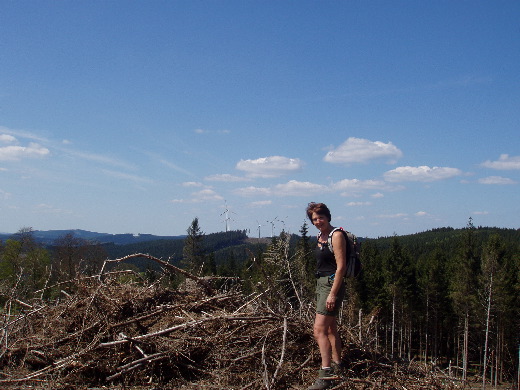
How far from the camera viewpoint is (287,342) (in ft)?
15.9

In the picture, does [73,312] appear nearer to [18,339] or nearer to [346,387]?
[18,339]

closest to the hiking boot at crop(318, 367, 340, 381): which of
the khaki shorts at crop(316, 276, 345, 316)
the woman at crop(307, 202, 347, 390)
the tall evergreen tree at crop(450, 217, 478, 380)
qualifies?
the woman at crop(307, 202, 347, 390)

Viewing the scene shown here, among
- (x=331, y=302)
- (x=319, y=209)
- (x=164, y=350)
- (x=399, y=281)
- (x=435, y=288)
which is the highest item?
(x=319, y=209)

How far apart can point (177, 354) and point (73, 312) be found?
1.75m

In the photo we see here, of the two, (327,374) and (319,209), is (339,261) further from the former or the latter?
(327,374)

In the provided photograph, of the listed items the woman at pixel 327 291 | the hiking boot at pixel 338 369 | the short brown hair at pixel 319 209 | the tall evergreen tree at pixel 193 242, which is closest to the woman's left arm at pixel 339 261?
the woman at pixel 327 291

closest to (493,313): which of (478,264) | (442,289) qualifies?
(478,264)

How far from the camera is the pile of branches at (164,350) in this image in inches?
170

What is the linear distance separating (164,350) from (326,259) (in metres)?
2.06

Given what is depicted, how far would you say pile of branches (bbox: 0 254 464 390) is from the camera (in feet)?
14.1

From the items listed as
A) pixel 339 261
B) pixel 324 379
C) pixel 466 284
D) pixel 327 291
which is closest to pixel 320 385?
pixel 324 379

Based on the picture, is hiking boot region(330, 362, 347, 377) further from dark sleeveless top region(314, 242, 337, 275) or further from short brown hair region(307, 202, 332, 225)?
short brown hair region(307, 202, 332, 225)

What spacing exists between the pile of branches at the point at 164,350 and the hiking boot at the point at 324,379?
9 cm

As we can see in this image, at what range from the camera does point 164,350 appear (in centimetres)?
469
